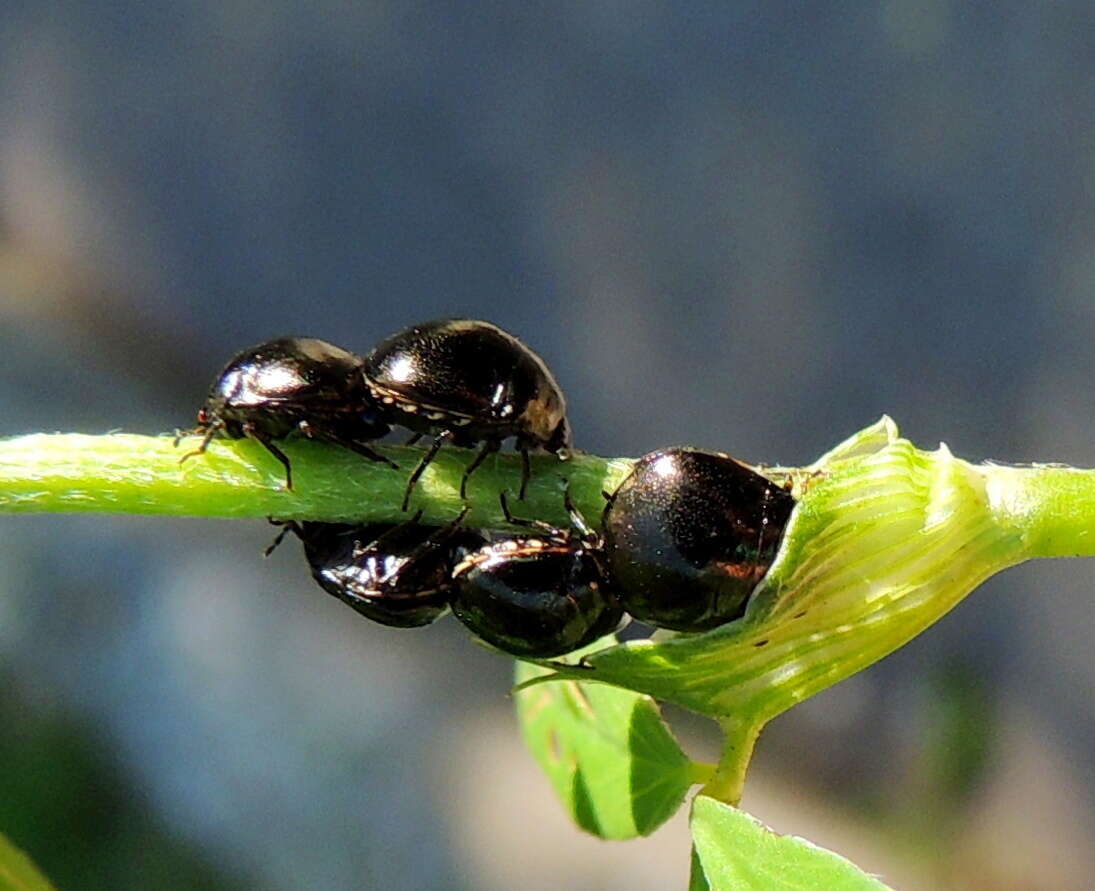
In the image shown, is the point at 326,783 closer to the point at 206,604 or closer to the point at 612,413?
the point at 206,604

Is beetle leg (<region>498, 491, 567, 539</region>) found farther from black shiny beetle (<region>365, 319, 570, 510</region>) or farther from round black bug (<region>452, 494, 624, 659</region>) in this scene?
black shiny beetle (<region>365, 319, 570, 510</region>)

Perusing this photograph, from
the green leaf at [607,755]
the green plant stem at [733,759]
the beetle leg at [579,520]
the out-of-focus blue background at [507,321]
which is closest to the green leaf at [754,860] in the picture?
the green plant stem at [733,759]

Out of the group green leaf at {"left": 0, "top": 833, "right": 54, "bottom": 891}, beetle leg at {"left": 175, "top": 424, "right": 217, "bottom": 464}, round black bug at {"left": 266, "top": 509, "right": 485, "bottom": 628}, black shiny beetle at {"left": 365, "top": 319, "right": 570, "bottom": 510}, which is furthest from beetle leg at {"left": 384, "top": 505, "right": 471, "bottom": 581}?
green leaf at {"left": 0, "top": 833, "right": 54, "bottom": 891}

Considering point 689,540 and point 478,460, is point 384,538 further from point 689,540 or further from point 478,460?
point 689,540

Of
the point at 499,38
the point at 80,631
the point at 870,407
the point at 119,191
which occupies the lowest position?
the point at 80,631

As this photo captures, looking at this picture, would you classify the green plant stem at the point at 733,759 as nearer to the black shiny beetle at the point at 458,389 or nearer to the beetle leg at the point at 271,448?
the black shiny beetle at the point at 458,389

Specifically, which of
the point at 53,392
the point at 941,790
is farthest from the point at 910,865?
the point at 53,392
